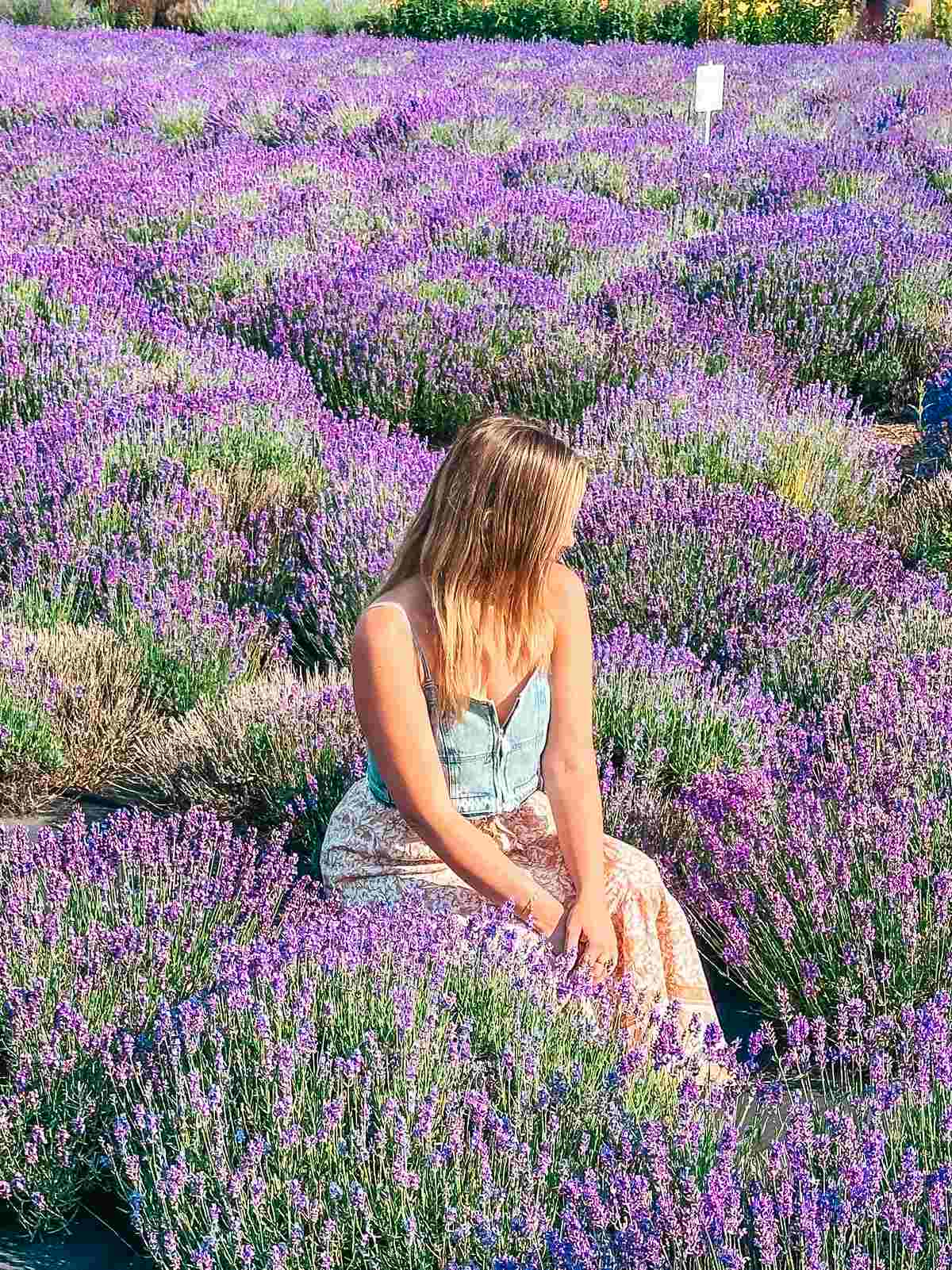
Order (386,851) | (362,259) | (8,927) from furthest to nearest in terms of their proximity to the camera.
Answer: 1. (362,259)
2. (386,851)
3. (8,927)

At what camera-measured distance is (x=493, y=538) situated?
253 cm

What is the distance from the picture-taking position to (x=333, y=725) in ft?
10.8

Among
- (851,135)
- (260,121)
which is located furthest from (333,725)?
(260,121)

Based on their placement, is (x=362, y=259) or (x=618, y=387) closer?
(x=618, y=387)

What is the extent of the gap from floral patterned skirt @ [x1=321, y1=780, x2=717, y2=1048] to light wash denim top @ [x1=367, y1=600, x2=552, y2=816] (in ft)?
0.16

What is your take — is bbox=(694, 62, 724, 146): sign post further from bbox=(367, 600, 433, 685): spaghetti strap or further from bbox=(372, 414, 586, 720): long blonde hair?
bbox=(367, 600, 433, 685): spaghetti strap

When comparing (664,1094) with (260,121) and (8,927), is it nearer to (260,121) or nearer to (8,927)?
(8,927)

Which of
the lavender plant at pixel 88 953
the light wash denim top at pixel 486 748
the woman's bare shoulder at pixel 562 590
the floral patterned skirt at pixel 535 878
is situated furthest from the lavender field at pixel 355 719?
the woman's bare shoulder at pixel 562 590

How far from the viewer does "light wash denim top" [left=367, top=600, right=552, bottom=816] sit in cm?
263

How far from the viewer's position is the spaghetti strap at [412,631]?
253 cm

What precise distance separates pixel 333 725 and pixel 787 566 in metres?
1.48

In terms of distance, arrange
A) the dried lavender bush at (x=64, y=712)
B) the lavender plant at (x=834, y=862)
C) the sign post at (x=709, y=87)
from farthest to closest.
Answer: the sign post at (x=709, y=87)
the dried lavender bush at (x=64, y=712)
the lavender plant at (x=834, y=862)

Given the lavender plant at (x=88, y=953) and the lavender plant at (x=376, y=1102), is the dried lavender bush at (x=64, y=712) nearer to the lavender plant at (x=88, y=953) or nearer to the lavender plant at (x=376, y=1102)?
the lavender plant at (x=88, y=953)

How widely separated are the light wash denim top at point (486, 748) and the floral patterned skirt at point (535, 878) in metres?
0.05
